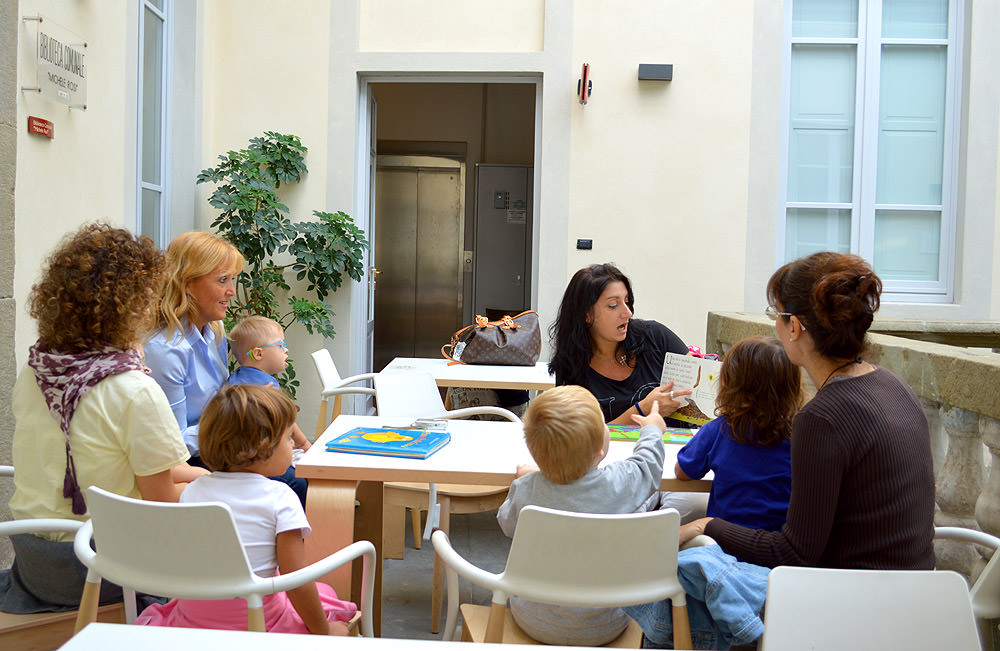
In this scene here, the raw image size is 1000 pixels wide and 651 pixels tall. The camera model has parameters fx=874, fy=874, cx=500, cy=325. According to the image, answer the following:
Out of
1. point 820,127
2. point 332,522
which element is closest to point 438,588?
point 332,522

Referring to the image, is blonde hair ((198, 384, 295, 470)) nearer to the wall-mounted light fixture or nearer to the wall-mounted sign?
the wall-mounted sign

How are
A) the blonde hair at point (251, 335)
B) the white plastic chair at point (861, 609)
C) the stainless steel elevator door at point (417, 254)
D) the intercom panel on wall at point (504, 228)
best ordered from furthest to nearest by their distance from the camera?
1. the stainless steel elevator door at point (417, 254)
2. the intercom panel on wall at point (504, 228)
3. the blonde hair at point (251, 335)
4. the white plastic chair at point (861, 609)

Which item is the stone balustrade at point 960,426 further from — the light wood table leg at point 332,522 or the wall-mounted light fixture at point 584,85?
the wall-mounted light fixture at point 584,85

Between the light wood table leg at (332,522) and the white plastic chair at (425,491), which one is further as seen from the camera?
the white plastic chair at (425,491)

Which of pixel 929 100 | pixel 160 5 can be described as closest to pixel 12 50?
pixel 160 5

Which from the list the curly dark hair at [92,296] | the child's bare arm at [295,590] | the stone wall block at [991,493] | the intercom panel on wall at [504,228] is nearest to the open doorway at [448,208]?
the intercom panel on wall at [504,228]

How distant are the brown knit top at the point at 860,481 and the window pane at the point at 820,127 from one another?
448 cm

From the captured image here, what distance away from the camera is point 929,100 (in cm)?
591

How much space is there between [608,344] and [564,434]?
1599 mm

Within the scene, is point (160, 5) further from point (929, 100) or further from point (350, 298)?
point (929, 100)

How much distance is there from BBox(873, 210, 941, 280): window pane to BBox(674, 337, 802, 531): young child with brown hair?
14.2ft

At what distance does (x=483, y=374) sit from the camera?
14.6 feet

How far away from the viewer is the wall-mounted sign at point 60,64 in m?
3.59

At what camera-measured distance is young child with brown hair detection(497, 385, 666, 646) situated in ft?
6.21
